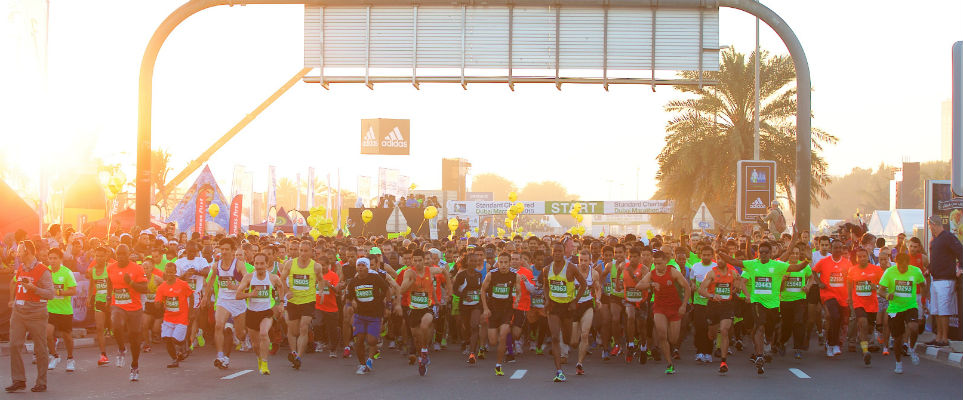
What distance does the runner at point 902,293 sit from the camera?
15.3 meters

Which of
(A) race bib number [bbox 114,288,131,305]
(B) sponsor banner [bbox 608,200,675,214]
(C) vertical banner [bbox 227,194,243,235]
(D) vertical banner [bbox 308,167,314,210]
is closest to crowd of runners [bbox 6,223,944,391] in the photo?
(A) race bib number [bbox 114,288,131,305]

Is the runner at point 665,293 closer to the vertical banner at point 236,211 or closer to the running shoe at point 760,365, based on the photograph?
the running shoe at point 760,365

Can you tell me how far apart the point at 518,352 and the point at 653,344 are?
2.32 m

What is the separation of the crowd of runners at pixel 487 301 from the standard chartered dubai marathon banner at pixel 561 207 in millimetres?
50706

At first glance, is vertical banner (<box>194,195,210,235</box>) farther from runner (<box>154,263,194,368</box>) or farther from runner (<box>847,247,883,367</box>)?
runner (<box>847,247,883,367</box>)

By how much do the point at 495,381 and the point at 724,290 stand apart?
3649 mm

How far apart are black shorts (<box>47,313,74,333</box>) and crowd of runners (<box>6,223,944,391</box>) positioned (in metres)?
0.02

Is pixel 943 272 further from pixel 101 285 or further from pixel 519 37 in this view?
pixel 101 285

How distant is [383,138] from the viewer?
3915 inches

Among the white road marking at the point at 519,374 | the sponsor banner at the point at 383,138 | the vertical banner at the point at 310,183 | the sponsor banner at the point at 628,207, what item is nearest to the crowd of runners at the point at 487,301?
the white road marking at the point at 519,374

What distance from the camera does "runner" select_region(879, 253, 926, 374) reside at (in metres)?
15.3

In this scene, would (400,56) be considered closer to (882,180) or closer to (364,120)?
(364,120)

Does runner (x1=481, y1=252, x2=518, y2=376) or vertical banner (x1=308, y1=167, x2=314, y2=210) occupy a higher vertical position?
vertical banner (x1=308, y1=167, x2=314, y2=210)

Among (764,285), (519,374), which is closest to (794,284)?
(764,285)
